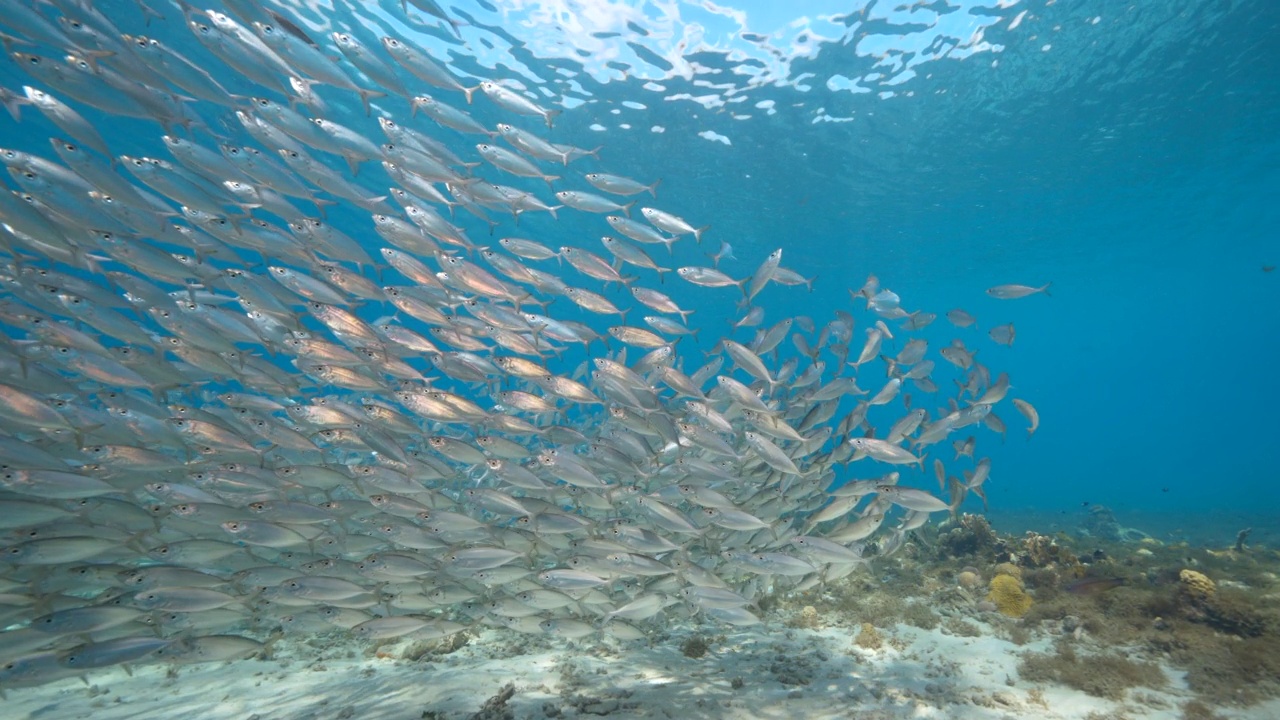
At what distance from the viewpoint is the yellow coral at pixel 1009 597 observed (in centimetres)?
701

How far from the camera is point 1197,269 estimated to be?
4347 centimetres

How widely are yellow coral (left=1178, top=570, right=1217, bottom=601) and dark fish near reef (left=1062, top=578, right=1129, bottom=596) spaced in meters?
0.61

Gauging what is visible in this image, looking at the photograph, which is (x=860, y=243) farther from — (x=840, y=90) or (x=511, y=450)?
(x=511, y=450)

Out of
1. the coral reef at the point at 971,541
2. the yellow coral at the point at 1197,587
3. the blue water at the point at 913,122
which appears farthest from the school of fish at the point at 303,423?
the blue water at the point at 913,122

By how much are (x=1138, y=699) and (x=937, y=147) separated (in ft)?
72.2

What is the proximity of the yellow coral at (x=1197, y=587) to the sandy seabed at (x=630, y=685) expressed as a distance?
187cm

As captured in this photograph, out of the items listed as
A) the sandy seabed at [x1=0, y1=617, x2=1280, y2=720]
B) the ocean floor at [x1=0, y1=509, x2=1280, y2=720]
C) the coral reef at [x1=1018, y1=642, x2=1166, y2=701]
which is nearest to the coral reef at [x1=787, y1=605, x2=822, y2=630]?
the ocean floor at [x1=0, y1=509, x2=1280, y2=720]

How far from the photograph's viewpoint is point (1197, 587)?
6.29 m

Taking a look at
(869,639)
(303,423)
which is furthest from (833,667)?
(303,423)

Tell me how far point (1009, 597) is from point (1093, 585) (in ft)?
3.28

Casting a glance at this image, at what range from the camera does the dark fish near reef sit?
6.78m

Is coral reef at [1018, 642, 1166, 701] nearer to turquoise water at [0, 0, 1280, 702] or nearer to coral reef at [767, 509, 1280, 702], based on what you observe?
coral reef at [767, 509, 1280, 702]

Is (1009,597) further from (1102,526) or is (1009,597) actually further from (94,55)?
(1102,526)

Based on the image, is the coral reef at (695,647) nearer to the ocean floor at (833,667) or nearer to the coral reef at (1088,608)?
the ocean floor at (833,667)
